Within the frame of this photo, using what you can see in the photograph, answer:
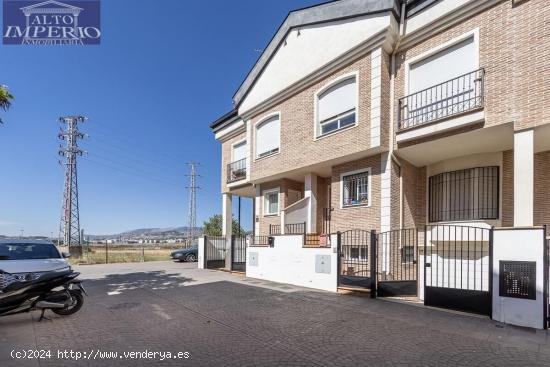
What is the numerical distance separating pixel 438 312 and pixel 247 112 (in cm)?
1167

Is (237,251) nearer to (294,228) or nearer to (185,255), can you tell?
(294,228)

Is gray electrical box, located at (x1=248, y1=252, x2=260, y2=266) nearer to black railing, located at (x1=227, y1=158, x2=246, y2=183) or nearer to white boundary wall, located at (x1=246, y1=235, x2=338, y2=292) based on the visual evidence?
white boundary wall, located at (x1=246, y1=235, x2=338, y2=292)

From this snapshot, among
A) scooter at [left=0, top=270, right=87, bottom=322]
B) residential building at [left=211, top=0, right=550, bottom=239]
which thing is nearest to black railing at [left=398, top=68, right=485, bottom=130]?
residential building at [left=211, top=0, right=550, bottom=239]

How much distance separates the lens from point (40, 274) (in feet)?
22.1

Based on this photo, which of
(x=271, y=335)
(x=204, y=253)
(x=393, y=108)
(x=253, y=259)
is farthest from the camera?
(x=204, y=253)

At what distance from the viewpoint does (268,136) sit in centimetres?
1481

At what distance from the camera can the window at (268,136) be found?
14375mm

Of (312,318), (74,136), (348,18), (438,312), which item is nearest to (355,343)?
(312,318)

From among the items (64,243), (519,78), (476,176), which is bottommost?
(64,243)

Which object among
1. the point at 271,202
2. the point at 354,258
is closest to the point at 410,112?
the point at 354,258

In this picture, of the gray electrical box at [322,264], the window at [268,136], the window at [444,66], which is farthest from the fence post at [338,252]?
the window at [268,136]

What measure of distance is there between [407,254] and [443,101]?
183 inches

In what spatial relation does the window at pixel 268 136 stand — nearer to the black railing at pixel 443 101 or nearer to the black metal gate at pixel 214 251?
the black metal gate at pixel 214 251

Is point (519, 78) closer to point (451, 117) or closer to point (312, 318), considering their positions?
point (451, 117)
